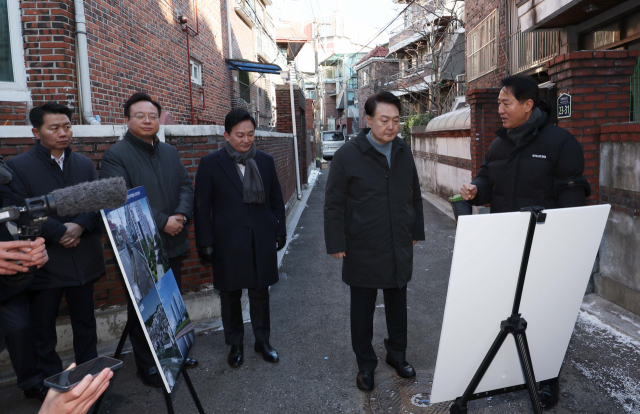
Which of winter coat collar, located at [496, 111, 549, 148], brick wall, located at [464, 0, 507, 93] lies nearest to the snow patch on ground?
winter coat collar, located at [496, 111, 549, 148]

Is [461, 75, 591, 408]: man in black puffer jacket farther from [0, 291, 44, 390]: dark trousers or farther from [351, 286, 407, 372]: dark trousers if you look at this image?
[0, 291, 44, 390]: dark trousers

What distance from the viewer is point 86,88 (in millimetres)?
6012

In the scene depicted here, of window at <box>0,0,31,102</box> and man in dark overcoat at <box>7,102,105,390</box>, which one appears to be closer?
man in dark overcoat at <box>7,102,105,390</box>

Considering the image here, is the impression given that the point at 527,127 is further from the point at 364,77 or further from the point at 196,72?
the point at 364,77

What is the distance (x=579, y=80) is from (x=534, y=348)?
11.7 feet

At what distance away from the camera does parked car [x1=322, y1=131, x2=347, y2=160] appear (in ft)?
108

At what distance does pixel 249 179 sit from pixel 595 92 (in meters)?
3.88

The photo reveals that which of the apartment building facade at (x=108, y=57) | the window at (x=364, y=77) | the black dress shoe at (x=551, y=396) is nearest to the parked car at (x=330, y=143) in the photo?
the window at (x=364, y=77)

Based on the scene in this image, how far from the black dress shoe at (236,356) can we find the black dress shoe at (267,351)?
6.4 inches

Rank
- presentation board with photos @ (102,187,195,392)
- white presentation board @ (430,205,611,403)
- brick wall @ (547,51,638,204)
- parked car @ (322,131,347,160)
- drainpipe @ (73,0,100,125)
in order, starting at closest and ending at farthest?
white presentation board @ (430,205,611,403), presentation board with photos @ (102,187,195,392), brick wall @ (547,51,638,204), drainpipe @ (73,0,100,125), parked car @ (322,131,347,160)

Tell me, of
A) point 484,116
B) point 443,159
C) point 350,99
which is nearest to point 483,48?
point 443,159

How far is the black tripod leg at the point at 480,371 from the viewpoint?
252cm

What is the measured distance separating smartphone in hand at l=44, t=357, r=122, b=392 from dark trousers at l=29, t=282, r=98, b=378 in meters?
2.29

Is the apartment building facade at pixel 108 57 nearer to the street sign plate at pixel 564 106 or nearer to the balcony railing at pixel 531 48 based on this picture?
the street sign plate at pixel 564 106
